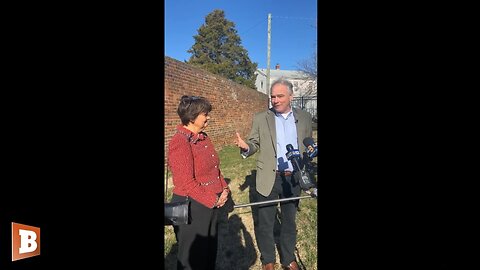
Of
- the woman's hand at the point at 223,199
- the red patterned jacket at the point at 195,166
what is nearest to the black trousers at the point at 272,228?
the woman's hand at the point at 223,199

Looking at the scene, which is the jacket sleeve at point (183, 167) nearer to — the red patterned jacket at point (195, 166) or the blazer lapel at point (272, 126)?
the red patterned jacket at point (195, 166)

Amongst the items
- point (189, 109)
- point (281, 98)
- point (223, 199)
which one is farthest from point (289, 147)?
point (189, 109)

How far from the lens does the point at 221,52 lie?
3.86 ft

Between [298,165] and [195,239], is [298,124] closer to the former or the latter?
[298,165]

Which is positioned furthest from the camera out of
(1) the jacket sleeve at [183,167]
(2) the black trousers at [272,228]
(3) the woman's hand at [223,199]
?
(2) the black trousers at [272,228]

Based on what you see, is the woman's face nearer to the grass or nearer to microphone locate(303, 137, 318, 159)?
the grass

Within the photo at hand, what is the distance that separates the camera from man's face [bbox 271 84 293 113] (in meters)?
1.19

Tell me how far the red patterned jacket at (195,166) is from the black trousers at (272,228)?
11.8 inches

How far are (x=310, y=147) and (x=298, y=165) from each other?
10 centimetres

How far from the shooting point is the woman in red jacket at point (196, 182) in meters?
1.06
